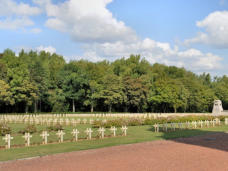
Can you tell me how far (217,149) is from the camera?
Answer: 15.2 meters

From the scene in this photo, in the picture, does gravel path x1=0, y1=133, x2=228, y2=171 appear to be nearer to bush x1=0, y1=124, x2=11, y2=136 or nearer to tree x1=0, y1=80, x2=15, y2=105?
bush x1=0, y1=124, x2=11, y2=136

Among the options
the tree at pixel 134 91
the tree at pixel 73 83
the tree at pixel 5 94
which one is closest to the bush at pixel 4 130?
the tree at pixel 5 94

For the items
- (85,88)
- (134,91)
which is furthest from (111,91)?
(85,88)

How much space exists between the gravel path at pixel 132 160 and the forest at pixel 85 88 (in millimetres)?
46459

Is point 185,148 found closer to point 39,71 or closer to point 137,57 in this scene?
point 39,71

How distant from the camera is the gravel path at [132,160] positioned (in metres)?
10.4

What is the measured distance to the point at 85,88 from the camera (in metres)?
70.5

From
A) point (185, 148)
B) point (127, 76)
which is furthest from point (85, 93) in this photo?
point (185, 148)

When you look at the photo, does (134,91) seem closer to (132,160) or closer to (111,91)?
(111,91)

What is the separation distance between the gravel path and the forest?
46.5 meters

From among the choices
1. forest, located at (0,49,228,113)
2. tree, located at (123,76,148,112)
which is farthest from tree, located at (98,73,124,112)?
tree, located at (123,76,148,112)

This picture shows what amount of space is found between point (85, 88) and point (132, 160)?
59.4 m

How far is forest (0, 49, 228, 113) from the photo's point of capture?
2346 inches

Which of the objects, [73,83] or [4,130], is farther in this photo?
[73,83]
